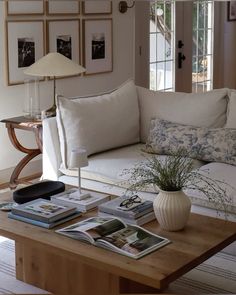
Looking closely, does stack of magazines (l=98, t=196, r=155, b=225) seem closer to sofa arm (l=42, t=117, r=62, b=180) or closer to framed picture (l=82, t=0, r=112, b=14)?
sofa arm (l=42, t=117, r=62, b=180)

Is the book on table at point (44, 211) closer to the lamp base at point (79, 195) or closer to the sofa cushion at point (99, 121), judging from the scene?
the lamp base at point (79, 195)

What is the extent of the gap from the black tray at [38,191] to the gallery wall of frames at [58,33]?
185 cm

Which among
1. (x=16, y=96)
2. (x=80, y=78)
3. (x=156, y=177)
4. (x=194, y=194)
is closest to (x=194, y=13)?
(x=80, y=78)

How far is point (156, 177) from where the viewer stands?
280 centimetres

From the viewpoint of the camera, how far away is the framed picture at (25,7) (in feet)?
16.1

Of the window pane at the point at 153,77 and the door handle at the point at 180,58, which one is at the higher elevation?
the door handle at the point at 180,58

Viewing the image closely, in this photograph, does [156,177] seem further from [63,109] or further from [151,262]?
[63,109]

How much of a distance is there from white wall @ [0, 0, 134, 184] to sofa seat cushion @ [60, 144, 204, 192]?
1244 millimetres

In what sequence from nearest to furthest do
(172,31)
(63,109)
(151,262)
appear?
(151,262) < (63,109) < (172,31)

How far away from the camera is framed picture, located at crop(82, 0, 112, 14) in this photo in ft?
18.5

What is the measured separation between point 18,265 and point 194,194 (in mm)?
1051

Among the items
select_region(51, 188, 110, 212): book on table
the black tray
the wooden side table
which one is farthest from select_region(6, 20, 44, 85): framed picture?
select_region(51, 188, 110, 212): book on table

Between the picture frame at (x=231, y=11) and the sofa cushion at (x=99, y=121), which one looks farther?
the picture frame at (x=231, y=11)

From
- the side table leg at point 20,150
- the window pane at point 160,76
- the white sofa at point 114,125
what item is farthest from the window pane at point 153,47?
the white sofa at point 114,125
